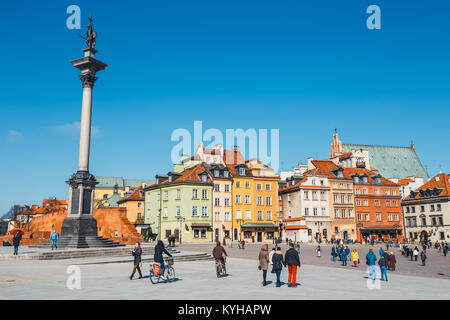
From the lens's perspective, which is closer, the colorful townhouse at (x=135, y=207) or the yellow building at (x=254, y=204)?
the yellow building at (x=254, y=204)

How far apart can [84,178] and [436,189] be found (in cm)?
7174

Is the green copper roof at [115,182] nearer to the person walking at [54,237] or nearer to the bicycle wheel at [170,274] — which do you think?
the person walking at [54,237]

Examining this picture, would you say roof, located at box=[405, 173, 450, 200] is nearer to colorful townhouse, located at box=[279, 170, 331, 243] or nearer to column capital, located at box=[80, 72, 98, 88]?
colorful townhouse, located at box=[279, 170, 331, 243]

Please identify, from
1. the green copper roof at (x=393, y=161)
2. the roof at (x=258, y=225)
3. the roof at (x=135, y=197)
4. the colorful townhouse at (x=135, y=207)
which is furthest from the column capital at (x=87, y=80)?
the green copper roof at (x=393, y=161)

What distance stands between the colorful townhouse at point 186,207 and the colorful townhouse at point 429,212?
129ft

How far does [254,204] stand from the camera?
243ft

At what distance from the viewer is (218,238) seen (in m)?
70.1

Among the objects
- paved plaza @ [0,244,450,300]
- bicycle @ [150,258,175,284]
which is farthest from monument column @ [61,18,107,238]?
bicycle @ [150,258,175,284]

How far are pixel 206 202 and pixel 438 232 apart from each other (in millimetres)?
44353

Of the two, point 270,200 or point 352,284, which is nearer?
point 352,284

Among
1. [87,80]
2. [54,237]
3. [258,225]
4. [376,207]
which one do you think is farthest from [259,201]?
[54,237]

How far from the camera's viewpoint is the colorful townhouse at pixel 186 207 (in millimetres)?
68062
